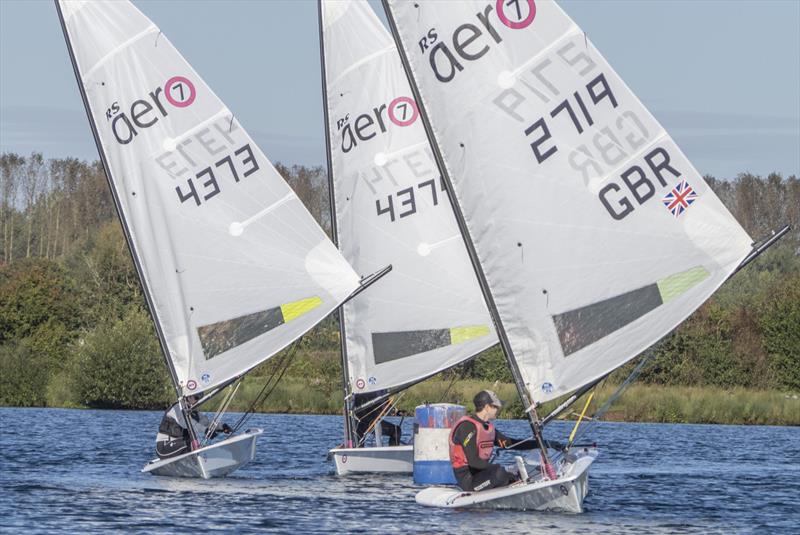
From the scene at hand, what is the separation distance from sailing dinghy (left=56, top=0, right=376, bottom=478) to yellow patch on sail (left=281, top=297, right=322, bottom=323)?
548 millimetres

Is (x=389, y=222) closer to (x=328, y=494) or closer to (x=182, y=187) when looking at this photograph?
(x=182, y=187)

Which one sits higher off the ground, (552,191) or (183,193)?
(183,193)

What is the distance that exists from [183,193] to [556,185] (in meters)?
8.30

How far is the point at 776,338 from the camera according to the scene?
53.2 meters

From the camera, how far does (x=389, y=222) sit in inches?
1089

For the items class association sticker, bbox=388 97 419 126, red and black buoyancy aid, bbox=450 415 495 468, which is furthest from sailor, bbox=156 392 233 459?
class association sticker, bbox=388 97 419 126

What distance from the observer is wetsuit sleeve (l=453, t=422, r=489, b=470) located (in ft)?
60.5

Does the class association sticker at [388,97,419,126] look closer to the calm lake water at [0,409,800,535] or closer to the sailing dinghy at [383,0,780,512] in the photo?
the calm lake water at [0,409,800,535]

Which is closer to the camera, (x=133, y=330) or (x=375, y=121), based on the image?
(x=375, y=121)

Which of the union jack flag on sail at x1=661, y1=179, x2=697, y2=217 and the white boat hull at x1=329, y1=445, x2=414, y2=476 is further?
the white boat hull at x1=329, y1=445, x2=414, y2=476

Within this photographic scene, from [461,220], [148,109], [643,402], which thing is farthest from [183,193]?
[643,402]

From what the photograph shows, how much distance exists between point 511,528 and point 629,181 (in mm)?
4598

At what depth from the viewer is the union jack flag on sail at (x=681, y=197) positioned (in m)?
18.4

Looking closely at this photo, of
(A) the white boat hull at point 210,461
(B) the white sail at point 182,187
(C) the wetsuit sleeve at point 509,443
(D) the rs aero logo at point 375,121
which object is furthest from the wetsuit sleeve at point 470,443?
(D) the rs aero logo at point 375,121
